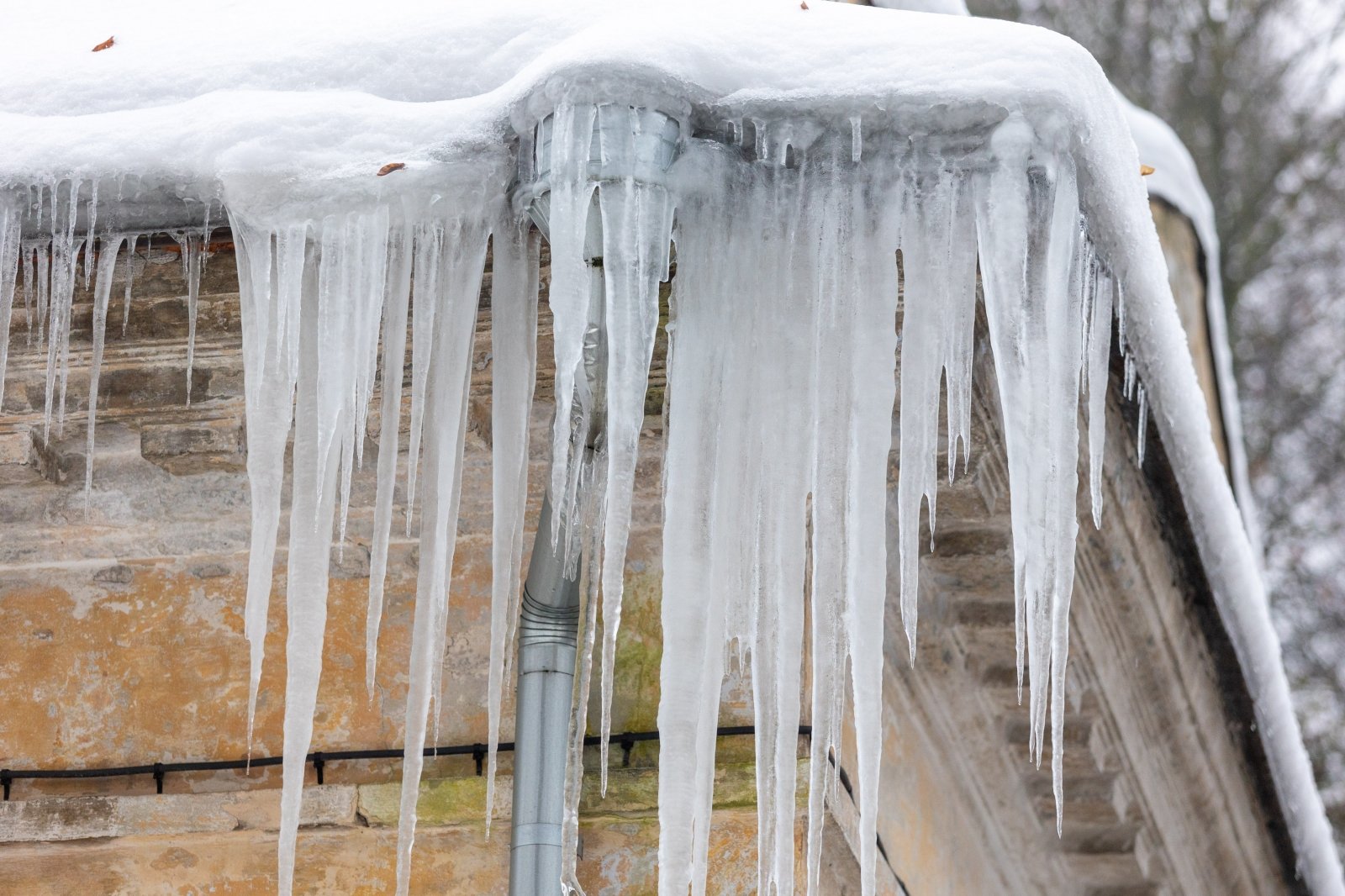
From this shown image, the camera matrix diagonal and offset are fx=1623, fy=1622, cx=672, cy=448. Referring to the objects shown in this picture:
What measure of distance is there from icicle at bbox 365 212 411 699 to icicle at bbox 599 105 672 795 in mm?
359

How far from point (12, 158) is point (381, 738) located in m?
1.31

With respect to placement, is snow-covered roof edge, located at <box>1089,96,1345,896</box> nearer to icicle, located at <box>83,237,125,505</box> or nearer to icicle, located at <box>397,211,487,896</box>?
icicle, located at <box>397,211,487,896</box>

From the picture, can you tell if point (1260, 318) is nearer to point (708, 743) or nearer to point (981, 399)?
point (981, 399)

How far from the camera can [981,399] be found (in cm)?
300

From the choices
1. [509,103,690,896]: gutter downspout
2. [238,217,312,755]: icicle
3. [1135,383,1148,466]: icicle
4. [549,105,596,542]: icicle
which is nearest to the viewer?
[549,105,596,542]: icicle

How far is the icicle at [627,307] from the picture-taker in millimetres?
2162

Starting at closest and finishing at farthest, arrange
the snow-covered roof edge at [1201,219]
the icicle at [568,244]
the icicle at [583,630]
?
1. the icicle at [568,244]
2. the icicle at [583,630]
3. the snow-covered roof edge at [1201,219]

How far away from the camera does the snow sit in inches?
85.4

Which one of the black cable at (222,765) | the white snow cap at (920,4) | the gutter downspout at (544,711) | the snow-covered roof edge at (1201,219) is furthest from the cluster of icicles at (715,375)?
the snow-covered roof edge at (1201,219)

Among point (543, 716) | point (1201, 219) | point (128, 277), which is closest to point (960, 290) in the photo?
point (543, 716)

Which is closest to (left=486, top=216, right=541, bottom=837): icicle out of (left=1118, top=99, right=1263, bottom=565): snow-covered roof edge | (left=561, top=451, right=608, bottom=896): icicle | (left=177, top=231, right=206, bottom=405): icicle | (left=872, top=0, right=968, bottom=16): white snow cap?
(left=561, top=451, right=608, bottom=896): icicle

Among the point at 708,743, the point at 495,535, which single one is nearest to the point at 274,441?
the point at 495,535

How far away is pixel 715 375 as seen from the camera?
92.6 inches

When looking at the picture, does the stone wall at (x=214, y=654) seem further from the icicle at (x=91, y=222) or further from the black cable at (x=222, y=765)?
the icicle at (x=91, y=222)
